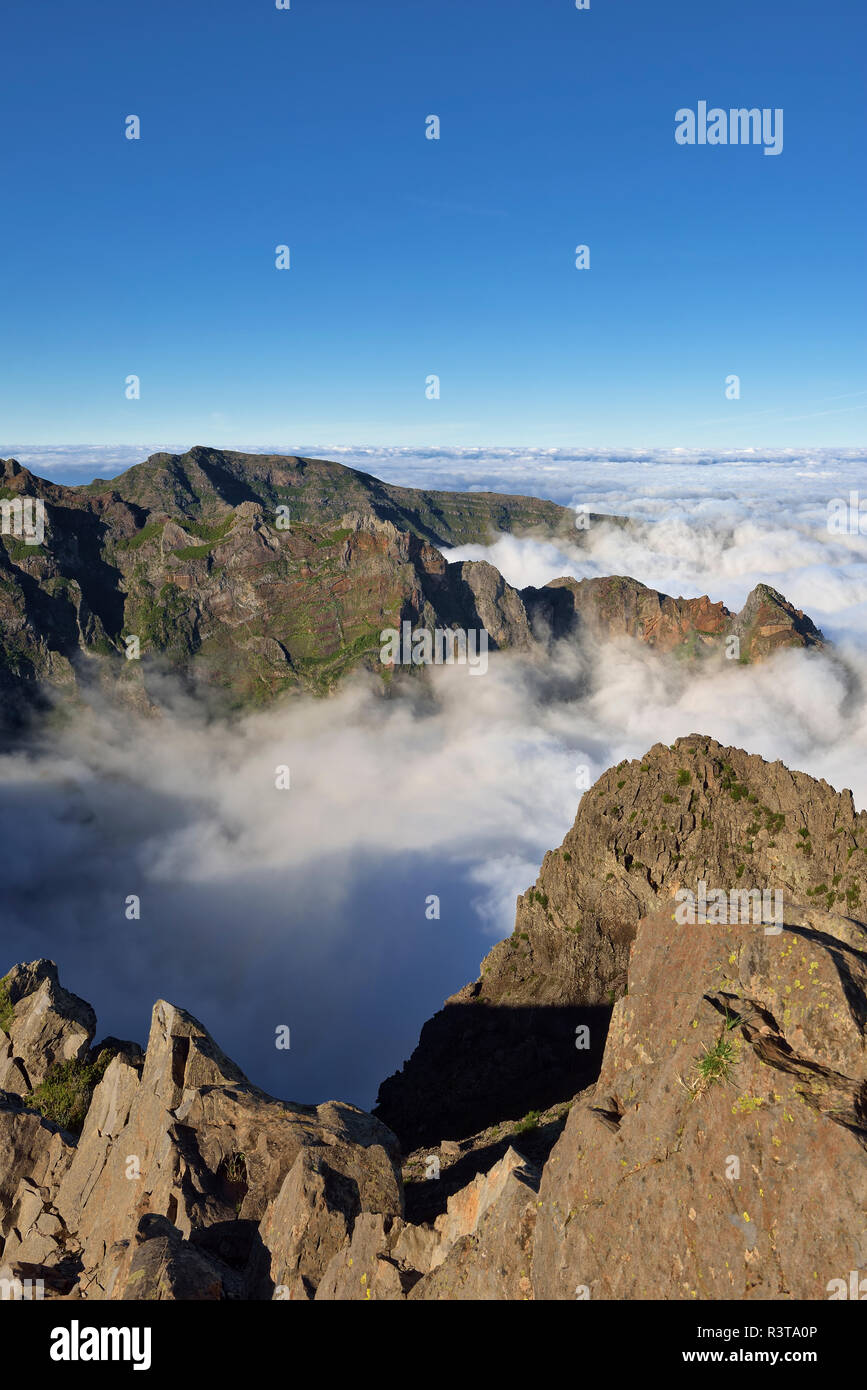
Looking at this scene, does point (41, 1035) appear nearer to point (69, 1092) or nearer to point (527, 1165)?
point (69, 1092)

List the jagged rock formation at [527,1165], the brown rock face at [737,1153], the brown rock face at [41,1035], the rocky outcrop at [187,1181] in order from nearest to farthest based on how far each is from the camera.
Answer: the brown rock face at [737,1153], the jagged rock formation at [527,1165], the rocky outcrop at [187,1181], the brown rock face at [41,1035]

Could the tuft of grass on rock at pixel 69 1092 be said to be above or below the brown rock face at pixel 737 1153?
below

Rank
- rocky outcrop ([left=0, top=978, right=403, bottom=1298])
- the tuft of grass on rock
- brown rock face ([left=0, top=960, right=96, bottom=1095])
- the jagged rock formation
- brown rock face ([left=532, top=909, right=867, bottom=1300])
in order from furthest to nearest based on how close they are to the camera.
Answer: brown rock face ([left=0, top=960, right=96, bottom=1095]) → the tuft of grass on rock → rocky outcrop ([left=0, top=978, right=403, bottom=1298]) → the jagged rock formation → brown rock face ([left=532, top=909, right=867, bottom=1300])

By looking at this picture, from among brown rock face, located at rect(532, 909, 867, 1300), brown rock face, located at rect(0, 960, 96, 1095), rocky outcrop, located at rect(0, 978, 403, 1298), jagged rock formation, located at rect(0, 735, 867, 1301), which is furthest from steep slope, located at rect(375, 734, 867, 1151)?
brown rock face, located at rect(532, 909, 867, 1300)

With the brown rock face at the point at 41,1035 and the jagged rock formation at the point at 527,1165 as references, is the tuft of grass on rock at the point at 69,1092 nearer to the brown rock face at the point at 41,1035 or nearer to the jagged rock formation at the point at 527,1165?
the jagged rock formation at the point at 527,1165

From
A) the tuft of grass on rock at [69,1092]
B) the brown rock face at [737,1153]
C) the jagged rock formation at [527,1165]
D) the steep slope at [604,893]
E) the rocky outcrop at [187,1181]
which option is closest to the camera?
the brown rock face at [737,1153]

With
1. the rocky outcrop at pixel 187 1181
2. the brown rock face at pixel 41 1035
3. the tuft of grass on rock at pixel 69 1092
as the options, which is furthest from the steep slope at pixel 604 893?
the rocky outcrop at pixel 187 1181

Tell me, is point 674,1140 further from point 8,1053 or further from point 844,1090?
point 8,1053

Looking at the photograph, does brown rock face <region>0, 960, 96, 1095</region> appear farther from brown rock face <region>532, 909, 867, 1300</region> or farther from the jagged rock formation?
brown rock face <region>532, 909, 867, 1300</region>
